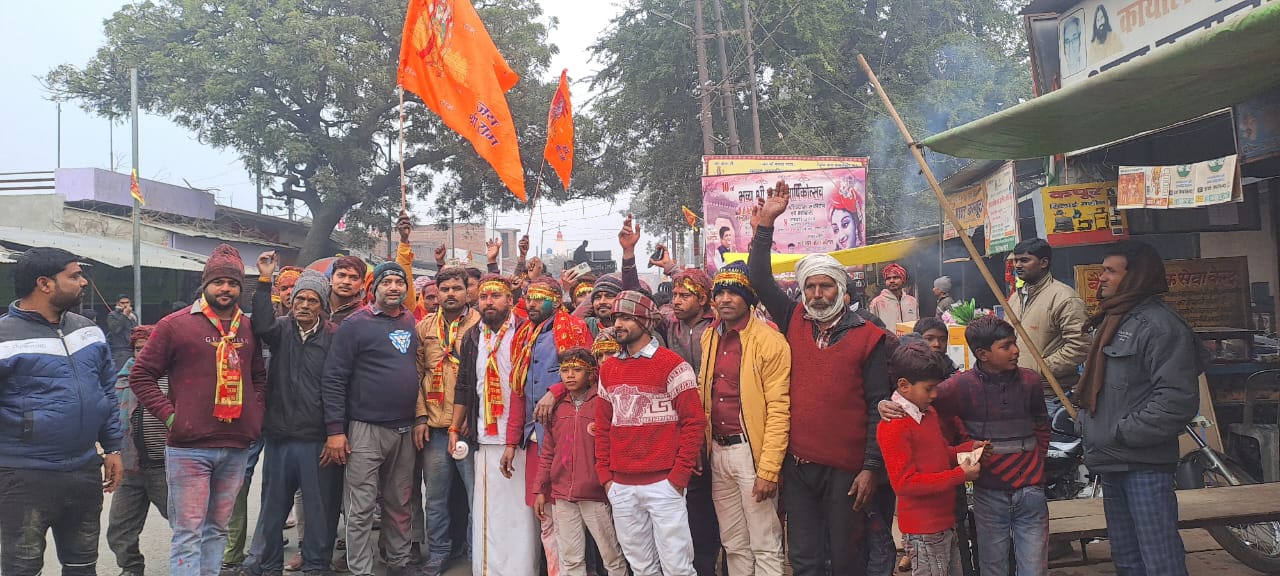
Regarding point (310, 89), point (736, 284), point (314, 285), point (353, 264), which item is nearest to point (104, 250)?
point (310, 89)

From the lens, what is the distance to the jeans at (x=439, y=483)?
5902 millimetres

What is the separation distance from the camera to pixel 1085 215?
6922 millimetres

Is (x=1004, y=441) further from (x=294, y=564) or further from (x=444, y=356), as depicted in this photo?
(x=294, y=564)

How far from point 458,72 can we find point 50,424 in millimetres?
5479

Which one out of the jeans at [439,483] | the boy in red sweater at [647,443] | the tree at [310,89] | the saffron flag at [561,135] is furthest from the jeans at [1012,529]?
the tree at [310,89]

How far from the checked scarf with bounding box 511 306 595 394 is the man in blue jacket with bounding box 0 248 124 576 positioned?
228 centimetres

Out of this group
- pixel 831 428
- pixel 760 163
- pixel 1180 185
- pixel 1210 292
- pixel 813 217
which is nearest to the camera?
pixel 831 428

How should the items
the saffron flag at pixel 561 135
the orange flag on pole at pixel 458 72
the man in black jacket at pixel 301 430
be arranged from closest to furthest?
the man in black jacket at pixel 301 430, the orange flag on pole at pixel 458 72, the saffron flag at pixel 561 135

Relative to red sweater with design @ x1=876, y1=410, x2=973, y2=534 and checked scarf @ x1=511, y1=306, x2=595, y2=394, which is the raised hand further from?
checked scarf @ x1=511, y1=306, x2=595, y2=394

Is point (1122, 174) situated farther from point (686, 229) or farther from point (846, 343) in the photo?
point (686, 229)

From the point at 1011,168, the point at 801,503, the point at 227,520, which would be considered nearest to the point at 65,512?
the point at 227,520

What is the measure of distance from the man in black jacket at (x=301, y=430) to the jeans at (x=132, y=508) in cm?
66

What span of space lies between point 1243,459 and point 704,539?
3995mm

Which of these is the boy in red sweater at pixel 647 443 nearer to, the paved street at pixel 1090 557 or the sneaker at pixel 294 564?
the paved street at pixel 1090 557
